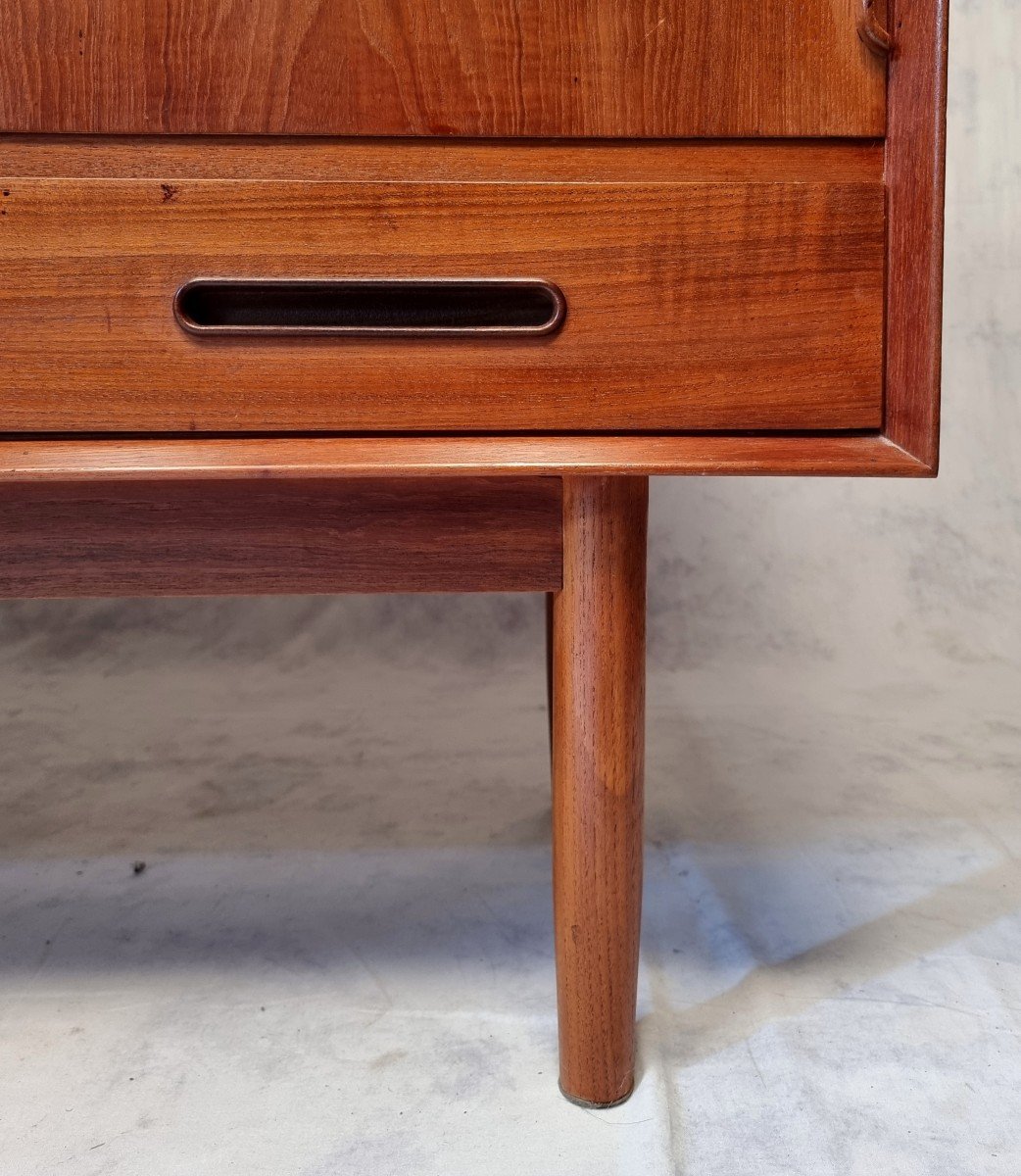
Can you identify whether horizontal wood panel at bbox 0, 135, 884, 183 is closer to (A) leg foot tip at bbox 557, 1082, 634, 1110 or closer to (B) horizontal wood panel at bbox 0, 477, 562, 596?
→ (B) horizontal wood panel at bbox 0, 477, 562, 596

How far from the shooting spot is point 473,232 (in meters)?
0.62

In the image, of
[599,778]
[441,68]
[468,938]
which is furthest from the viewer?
[468,938]

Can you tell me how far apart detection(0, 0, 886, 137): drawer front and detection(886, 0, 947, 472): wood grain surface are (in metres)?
0.02

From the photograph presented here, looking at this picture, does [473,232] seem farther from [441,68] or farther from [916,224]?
[916,224]

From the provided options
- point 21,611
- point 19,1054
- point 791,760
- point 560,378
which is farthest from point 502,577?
point 21,611

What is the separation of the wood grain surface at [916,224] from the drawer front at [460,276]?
10 millimetres

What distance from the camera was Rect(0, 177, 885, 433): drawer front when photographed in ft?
2.02

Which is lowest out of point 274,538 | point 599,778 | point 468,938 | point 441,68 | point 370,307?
point 468,938

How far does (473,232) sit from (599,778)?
0.31 metres

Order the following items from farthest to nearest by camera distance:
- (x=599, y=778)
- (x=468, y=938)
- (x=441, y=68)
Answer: (x=468, y=938) < (x=599, y=778) < (x=441, y=68)

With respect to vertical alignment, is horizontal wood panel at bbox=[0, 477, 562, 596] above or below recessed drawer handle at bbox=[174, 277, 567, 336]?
below

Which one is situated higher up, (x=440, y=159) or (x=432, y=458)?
(x=440, y=159)

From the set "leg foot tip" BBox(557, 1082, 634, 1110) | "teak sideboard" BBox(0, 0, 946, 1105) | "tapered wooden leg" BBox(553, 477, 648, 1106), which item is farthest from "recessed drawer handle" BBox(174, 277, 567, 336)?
"leg foot tip" BBox(557, 1082, 634, 1110)

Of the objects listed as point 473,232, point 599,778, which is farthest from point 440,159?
point 599,778
